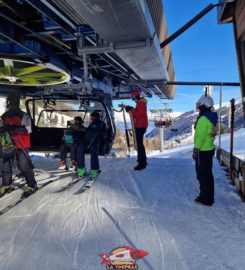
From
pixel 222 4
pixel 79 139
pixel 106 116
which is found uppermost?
pixel 222 4

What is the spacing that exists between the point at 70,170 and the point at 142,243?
4349 millimetres

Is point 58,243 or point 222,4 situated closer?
point 58,243

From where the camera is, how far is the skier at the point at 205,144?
406cm

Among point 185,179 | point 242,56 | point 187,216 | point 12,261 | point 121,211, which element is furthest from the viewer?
point 185,179

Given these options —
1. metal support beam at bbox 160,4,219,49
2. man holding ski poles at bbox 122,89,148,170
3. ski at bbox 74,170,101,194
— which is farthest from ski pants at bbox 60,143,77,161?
metal support beam at bbox 160,4,219,49

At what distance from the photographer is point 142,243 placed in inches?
121

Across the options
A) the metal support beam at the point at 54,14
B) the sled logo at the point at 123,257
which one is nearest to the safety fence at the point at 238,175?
the sled logo at the point at 123,257

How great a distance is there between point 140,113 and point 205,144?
8.03ft

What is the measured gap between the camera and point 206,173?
4145 millimetres

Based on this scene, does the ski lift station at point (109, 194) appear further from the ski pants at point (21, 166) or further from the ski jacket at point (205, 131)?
the ski jacket at point (205, 131)

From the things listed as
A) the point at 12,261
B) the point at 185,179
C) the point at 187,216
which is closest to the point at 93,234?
the point at 12,261

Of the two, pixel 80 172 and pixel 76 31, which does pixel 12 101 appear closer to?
pixel 76 31

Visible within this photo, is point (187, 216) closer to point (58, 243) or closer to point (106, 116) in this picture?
point (58, 243)

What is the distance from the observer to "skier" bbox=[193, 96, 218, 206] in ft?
13.3
